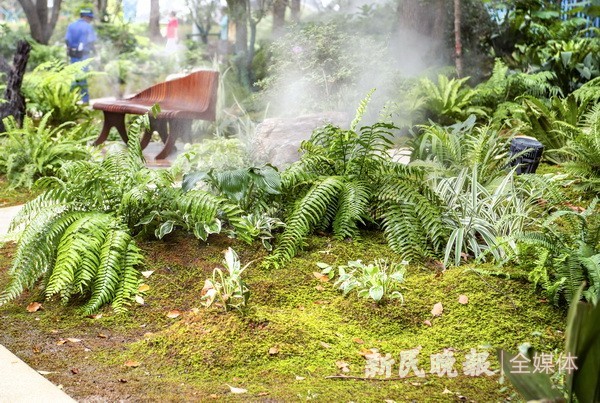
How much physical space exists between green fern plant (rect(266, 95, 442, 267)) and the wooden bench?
163 inches

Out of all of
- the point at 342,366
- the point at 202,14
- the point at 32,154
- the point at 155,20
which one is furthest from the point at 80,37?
the point at 342,366

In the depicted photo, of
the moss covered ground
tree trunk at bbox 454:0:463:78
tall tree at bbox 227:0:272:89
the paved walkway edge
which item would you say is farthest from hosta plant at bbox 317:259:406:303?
tall tree at bbox 227:0:272:89

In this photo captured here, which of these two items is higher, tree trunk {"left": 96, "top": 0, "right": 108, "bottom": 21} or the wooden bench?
tree trunk {"left": 96, "top": 0, "right": 108, "bottom": 21}

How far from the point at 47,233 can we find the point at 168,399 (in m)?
1.66

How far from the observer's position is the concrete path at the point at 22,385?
9.77 feet

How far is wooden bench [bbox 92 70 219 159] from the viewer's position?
911cm

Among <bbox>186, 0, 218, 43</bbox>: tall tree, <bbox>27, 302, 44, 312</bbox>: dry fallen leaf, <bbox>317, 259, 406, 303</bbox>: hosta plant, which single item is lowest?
<bbox>27, 302, 44, 312</bbox>: dry fallen leaf

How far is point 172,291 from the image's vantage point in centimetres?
421

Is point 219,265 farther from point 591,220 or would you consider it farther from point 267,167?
point 591,220

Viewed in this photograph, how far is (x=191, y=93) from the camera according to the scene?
969 centimetres

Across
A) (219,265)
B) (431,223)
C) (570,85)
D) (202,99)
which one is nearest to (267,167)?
(219,265)

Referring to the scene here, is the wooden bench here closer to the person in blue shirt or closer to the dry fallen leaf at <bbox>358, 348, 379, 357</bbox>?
the person in blue shirt

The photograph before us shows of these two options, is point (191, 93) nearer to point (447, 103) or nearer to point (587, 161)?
point (447, 103)

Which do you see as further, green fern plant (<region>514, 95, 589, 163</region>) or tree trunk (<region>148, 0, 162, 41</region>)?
tree trunk (<region>148, 0, 162, 41</region>)
